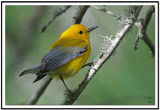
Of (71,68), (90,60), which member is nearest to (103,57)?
(71,68)

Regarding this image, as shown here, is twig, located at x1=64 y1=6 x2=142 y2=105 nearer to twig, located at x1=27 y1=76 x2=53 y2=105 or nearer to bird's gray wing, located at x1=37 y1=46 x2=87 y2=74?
bird's gray wing, located at x1=37 y1=46 x2=87 y2=74

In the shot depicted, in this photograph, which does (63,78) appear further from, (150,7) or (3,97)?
(150,7)

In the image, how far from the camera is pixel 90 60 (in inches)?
229

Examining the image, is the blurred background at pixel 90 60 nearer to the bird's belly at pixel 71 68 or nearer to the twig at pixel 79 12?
the twig at pixel 79 12

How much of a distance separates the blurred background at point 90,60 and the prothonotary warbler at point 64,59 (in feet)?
1.47

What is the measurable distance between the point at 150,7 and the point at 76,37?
1823mm

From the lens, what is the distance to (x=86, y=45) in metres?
4.82

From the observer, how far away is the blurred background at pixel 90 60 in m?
4.63

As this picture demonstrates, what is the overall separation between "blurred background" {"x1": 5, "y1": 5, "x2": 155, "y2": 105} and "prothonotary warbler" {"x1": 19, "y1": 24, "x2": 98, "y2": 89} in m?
0.45

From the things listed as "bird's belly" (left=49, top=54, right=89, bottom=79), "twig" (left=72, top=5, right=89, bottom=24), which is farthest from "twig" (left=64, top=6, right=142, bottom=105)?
"twig" (left=72, top=5, right=89, bottom=24)

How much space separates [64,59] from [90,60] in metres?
1.38

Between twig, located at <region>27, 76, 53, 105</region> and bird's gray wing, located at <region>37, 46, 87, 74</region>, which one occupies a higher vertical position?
bird's gray wing, located at <region>37, 46, 87, 74</region>

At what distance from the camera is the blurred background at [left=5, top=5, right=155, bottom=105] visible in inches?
182

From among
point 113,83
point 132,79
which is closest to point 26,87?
point 113,83
